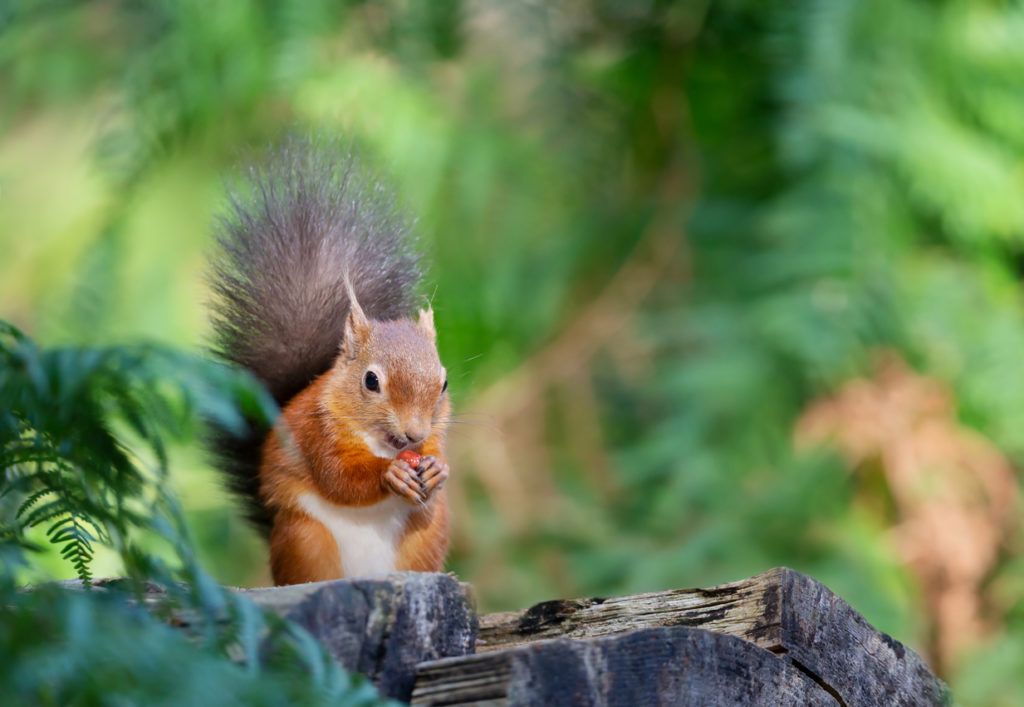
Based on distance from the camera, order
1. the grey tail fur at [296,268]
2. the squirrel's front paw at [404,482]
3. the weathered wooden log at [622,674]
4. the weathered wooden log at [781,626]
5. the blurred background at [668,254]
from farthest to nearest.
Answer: the blurred background at [668,254] → the grey tail fur at [296,268] → the squirrel's front paw at [404,482] → the weathered wooden log at [781,626] → the weathered wooden log at [622,674]

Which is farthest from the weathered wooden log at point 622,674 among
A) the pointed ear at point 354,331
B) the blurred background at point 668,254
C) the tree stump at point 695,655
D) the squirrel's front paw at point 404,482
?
the blurred background at point 668,254

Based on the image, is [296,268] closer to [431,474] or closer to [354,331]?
[354,331]

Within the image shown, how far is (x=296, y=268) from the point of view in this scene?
3.07ft

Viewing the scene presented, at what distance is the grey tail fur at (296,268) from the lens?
36.9 inches

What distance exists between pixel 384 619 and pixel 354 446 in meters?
0.35

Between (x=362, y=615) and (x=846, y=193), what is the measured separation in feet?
5.30

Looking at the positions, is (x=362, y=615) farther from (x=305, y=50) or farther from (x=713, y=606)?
(x=305, y=50)

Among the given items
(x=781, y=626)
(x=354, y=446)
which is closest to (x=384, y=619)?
(x=781, y=626)

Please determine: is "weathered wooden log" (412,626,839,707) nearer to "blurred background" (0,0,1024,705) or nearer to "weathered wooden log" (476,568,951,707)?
"weathered wooden log" (476,568,951,707)

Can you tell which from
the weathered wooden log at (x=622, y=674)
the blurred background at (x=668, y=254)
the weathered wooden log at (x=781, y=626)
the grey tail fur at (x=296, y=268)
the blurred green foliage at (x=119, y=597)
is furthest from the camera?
the blurred background at (x=668, y=254)

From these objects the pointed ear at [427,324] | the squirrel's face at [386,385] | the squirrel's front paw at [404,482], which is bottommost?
the squirrel's front paw at [404,482]

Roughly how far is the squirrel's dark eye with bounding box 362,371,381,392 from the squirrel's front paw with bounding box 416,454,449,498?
→ 9cm

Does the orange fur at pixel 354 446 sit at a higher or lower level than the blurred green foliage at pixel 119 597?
higher

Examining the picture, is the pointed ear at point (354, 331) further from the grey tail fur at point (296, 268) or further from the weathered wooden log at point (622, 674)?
the weathered wooden log at point (622, 674)
